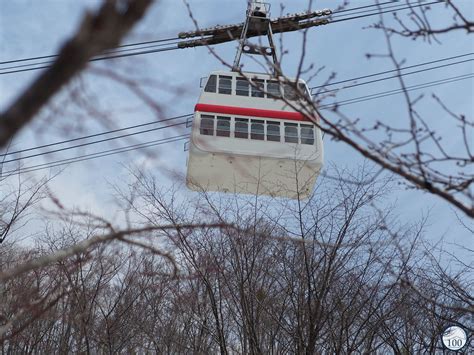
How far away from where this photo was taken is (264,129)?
988cm

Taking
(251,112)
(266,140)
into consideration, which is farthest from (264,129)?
(251,112)

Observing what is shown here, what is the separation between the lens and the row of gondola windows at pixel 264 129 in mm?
9500

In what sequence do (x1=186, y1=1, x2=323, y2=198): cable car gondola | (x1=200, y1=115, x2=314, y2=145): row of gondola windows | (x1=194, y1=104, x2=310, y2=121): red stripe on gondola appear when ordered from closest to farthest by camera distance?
(x1=200, y1=115, x2=314, y2=145): row of gondola windows, (x1=186, y1=1, x2=323, y2=198): cable car gondola, (x1=194, y1=104, x2=310, y2=121): red stripe on gondola

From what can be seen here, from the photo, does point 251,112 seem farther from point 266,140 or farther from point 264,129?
point 266,140

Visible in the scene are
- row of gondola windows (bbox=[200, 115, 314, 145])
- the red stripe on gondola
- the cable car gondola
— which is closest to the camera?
row of gondola windows (bbox=[200, 115, 314, 145])

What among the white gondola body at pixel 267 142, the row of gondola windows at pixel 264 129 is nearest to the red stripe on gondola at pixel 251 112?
the white gondola body at pixel 267 142

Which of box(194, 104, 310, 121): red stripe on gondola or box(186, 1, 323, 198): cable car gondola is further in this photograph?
box(194, 104, 310, 121): red stripe on gondola

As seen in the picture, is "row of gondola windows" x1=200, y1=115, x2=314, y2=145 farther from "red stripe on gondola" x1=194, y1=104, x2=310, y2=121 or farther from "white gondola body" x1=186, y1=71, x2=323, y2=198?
"red stripe on gondola" x1=194, y1=104, x2=310, y2=121

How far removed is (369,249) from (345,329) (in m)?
1.66

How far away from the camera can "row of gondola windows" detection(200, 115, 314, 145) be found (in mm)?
9500

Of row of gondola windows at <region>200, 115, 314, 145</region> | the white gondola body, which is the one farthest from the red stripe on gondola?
row of gondola windows at <region>200, 115, 314, 145</region>

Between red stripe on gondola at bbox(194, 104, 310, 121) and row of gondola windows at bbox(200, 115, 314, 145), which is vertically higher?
red stripe on gondola at bbox(194, 104, 310, 121)

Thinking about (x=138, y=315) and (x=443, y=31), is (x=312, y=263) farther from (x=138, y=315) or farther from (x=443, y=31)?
(x=138, y=315)

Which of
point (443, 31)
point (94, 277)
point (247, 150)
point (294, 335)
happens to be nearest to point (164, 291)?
point (94, 277)
